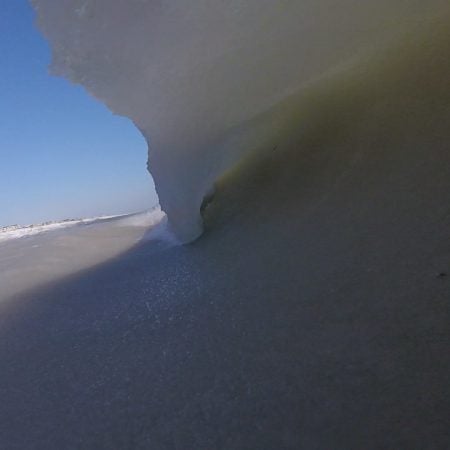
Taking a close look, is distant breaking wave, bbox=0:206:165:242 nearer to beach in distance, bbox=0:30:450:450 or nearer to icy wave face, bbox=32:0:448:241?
icy wave face, bbox=32:0:448:241

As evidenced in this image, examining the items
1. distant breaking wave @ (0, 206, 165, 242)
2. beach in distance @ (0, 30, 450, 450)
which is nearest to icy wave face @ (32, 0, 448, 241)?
beach in distance @ (0, 30, 450, 450)

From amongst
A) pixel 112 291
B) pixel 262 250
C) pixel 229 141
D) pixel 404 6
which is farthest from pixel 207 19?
pixel 112 291

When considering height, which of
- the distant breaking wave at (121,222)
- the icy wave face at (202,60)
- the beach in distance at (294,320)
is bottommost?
the distant breaking wave at (121,222)

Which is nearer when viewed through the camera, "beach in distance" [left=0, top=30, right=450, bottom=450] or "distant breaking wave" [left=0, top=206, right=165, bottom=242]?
"beach in distance" [left=0, top=30, right=450, bottom=450]

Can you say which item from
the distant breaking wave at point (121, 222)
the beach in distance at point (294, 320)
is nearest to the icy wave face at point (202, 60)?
the beach in distance at point (294, 320)

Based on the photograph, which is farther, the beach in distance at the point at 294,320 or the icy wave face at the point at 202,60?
the icy wave face at the point at 202,60

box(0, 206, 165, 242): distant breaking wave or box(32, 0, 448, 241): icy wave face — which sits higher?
box(32, 0, 448, 241): icy wave face

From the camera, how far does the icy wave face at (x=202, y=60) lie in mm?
A: 1705

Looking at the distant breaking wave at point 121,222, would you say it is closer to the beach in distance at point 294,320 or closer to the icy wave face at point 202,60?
the icy wave face at point 202,60

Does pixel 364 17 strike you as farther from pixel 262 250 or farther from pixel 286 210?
pixel 262 250

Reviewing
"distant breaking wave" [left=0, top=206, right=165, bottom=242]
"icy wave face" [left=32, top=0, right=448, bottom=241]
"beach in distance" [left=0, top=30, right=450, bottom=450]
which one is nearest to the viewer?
"beach in distance" [left=0, top=30, right=450, bottom=450]

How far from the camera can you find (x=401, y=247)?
102 centimetres

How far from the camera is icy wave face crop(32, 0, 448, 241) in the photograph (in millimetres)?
1705

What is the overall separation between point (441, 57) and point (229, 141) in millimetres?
1074
